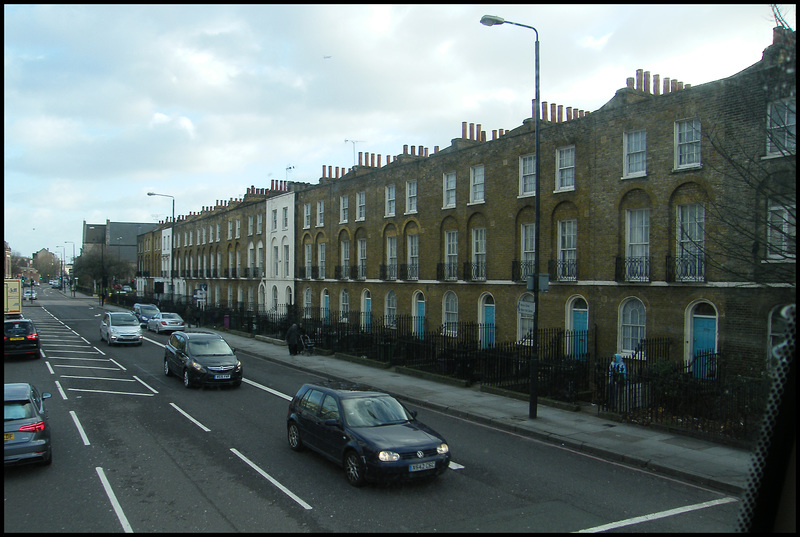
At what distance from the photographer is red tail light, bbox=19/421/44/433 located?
31.8 ft

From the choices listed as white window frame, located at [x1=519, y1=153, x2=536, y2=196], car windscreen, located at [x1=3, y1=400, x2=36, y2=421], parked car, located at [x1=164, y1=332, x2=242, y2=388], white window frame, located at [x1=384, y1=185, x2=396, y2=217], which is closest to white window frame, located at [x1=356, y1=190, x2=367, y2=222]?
white window frame, located at [x1=384, y1=185, x2=396, y2=217]

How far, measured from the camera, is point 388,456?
8938 millimetres

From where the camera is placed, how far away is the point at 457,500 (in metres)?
8.75

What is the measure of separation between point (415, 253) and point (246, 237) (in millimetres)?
24853

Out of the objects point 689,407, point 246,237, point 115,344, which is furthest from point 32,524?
point 246,237

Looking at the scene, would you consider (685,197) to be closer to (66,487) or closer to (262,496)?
(262,496)

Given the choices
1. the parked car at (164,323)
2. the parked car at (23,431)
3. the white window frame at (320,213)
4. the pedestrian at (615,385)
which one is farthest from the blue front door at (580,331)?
the parked car at (164,323)

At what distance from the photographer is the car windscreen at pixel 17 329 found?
81.7 feet

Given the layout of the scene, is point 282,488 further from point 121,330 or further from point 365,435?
point 121,330

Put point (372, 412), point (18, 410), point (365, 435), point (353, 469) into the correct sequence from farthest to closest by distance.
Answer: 1. point (372, 412)
2. point (18, 410)
3. point (365, 435)
4. point (353, 469)

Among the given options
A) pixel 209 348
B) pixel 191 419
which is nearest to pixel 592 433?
pixel 191 419

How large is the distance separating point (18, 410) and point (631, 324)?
17045mm

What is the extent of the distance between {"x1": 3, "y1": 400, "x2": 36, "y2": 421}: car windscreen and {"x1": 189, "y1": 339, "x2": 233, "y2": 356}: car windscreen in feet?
30.3

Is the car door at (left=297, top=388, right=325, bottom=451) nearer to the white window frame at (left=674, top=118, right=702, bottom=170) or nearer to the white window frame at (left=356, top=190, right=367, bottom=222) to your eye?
the white window frame at (left=674, top=118, right=702, bottom=170)
